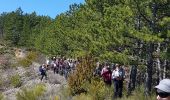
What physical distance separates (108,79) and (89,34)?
10884 mm

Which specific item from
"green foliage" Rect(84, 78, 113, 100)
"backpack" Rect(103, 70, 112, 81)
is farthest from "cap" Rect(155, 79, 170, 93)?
"backpack" Rect(103, 70, 112, 81)

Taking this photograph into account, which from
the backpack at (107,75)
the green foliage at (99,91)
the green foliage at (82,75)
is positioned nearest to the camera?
the green foliage at (99,91)

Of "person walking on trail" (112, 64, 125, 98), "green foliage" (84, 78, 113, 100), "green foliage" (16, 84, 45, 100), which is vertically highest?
"person walking on trail" (112, 64, 125, 98)

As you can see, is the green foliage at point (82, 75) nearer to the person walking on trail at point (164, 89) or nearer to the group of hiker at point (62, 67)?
the group of hiker at point (62, 67)

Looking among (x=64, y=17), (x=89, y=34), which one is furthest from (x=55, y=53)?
(x=89, y=34)

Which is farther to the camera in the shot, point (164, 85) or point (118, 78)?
point (118, 78)

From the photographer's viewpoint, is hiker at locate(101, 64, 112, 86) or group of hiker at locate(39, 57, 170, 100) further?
hiker at locate(101, 64, 112, 86)

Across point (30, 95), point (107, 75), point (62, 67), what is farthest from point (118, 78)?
point (62, 67)

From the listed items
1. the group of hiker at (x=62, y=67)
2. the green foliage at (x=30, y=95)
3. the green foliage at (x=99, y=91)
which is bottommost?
the green foliage at (x=30, y=95)

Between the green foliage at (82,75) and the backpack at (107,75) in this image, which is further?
the green foliage at (82,75)

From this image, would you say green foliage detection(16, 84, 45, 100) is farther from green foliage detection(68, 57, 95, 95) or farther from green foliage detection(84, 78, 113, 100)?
green foliage detection(84, 78, 113, 100)

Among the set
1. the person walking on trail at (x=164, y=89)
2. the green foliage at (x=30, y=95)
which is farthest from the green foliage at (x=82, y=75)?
the person walking on trail at (x=164, y=89)

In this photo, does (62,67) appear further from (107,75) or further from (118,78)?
(118,78)

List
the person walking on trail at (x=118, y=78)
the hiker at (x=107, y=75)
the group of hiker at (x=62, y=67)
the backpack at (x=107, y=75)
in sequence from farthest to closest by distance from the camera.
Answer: the group of hiker at (x=62, y=67) < the backpack at (x=107, y=75) < the hiker at (x=107, y=75) < the person walking on trail at (x=118, y=78)
